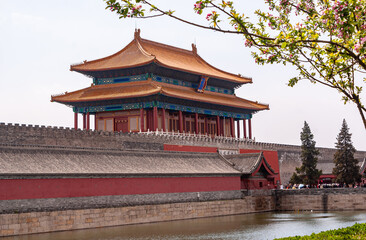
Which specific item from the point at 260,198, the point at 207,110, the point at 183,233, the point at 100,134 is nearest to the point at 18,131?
the point at 100,134

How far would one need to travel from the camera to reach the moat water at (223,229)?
25.5m

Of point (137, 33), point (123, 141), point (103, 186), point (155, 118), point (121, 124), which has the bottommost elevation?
point (103, 186)

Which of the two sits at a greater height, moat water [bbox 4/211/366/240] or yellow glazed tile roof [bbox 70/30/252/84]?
yellow glazed tile roof [bbox 70/30/252/84]

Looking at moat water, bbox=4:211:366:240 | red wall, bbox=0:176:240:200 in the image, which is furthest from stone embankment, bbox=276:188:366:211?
red wall, bbox=0:176:240:200

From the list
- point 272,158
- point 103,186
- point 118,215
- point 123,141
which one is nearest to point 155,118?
point 123,141

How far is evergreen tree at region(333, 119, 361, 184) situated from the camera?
49375 millimetres

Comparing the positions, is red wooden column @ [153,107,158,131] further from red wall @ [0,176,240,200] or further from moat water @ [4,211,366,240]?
moat water @ [4,211,366,240]

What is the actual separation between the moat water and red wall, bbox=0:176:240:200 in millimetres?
2165

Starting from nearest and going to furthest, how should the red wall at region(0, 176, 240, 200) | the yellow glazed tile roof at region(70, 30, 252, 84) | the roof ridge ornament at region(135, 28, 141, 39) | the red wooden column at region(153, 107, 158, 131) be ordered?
the red wall at region(0, 176, 240, 200)
the red wooden column at region(153, 107, 158, 131)
the yellow glazed tile roof at region(70, 30, 252, 84)
the roof ridge ornament at region(135, 28, 141, 39)

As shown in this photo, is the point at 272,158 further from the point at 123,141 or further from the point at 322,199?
the point at 123,141

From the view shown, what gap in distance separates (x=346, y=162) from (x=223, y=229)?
24731mm

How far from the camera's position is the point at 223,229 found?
28484mm

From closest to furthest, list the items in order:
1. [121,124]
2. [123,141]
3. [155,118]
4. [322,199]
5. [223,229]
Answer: [223,229]
[322,199]
[123,141]
[155,118]
[121,124]

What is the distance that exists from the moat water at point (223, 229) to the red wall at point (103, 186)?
216 cm
